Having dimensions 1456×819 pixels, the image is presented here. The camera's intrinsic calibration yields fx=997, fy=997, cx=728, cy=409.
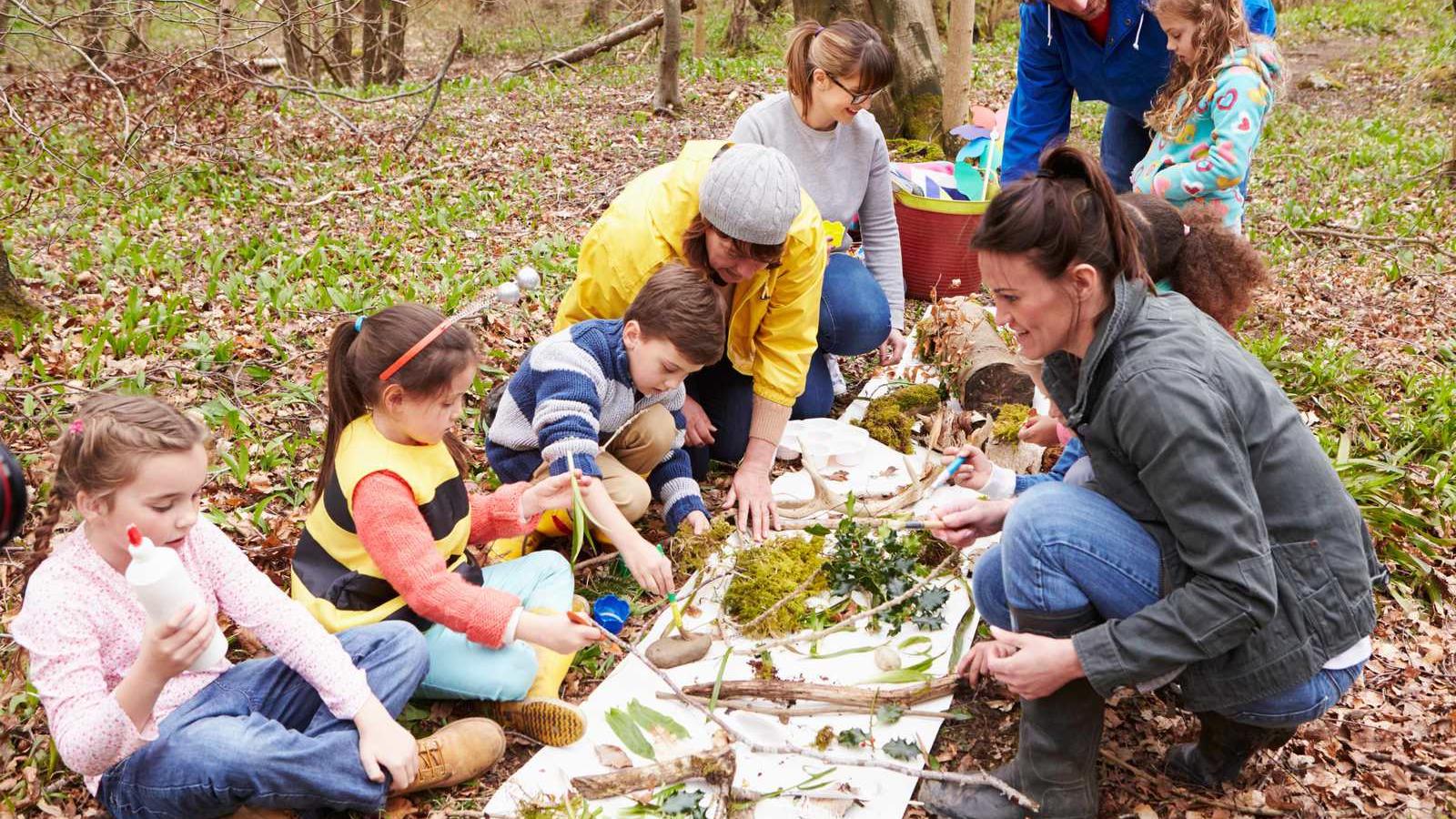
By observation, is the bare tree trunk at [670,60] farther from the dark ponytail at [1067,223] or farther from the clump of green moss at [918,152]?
the dark ponytail at [1067,223]

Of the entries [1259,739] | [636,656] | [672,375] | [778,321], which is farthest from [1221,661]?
[778,321]

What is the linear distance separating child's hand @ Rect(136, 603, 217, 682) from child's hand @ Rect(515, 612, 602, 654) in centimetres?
66

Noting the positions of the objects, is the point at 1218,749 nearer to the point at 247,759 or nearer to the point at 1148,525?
the point at 1148,525

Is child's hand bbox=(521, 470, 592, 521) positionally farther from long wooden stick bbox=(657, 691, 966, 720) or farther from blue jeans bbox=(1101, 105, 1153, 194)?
blue jeans bbox=(1101, 105, 1153, 194)

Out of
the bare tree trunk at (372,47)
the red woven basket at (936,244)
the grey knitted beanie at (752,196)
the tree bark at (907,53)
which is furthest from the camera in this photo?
the bare tree trunk at (372,47)

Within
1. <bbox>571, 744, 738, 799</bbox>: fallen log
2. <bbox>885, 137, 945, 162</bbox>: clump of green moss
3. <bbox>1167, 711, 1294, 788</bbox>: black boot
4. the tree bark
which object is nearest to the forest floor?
<bbox>1167, 711, 1294, 788</bbox>: black boot

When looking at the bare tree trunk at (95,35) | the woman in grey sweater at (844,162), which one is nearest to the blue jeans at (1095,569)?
the woman in grey sweater at (844,162)

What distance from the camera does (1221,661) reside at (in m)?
1.78

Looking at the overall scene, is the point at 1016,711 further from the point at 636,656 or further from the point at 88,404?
the point at 88,404

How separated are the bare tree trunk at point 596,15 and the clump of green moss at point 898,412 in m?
11.6

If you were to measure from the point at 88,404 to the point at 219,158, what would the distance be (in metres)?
4.96

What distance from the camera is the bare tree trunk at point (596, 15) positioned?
1388 cm

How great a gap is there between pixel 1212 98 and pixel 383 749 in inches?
127

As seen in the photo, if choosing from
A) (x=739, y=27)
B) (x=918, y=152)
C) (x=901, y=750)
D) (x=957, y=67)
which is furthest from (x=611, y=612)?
(x=739, y=27)
